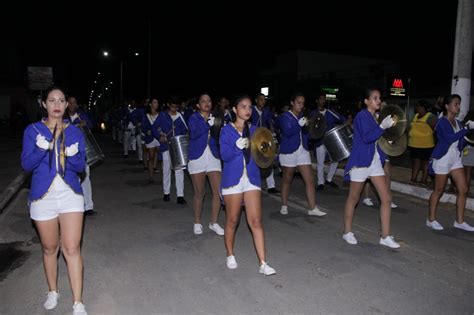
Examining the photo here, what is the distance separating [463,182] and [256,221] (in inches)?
138

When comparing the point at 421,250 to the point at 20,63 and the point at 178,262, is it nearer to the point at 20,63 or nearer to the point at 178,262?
the point at 178,262

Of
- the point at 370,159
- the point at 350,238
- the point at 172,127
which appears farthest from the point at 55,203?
the point at 172,127

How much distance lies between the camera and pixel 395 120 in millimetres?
5719

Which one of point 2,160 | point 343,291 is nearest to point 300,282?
point 343,291

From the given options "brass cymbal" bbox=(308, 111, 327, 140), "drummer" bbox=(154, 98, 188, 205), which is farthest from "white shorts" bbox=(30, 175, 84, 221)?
"brass cymbal" bbox=(308, 111, 327, 140)

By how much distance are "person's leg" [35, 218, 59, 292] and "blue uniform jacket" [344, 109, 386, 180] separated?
12.1 ft

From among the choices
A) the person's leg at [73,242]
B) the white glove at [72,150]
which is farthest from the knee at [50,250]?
the white glove at [72,150]

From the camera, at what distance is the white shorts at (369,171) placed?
579 centimetres

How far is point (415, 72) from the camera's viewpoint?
119ft

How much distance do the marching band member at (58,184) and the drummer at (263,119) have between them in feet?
20.4

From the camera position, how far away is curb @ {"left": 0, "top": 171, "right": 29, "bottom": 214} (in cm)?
851

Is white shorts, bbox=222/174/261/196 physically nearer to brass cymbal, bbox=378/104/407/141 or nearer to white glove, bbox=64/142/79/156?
white glove, bbox=64/142/79/156

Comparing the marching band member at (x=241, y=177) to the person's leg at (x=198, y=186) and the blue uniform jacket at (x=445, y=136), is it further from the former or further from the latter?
the blue uniform jacket at (x=445, y=136)

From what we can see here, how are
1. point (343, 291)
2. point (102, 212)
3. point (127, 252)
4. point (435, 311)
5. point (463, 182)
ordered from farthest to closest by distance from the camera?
point (102, 212)
point (463, 182)
point (127, 252)
point (343, 291)
point (435, 311)
